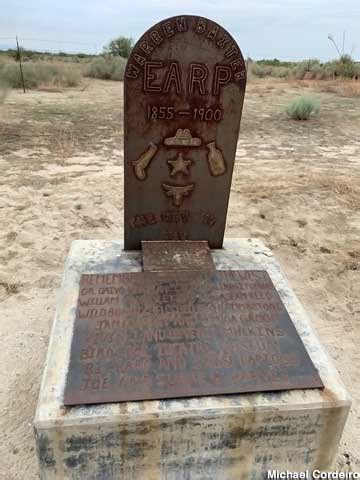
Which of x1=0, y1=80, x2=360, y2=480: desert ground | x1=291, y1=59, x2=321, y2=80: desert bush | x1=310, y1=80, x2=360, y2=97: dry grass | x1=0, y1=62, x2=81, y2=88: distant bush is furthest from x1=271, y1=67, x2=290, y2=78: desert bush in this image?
x1=0, y1=80, x2=360, y2=480: desert ground

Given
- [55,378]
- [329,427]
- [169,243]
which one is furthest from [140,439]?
[169,243]

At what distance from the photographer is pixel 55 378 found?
67.3 inches

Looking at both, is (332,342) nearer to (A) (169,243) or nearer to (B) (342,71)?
(A) (169,243)

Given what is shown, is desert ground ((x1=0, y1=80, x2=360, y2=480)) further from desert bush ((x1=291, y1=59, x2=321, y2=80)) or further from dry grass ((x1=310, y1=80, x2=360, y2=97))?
desert bush ((x1=291, y1=59, x2=321, y2=80))

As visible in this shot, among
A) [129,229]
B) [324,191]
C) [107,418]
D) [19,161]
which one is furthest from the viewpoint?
[19,161]

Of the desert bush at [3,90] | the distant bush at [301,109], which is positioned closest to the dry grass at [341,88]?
the distant bush at [301,109]

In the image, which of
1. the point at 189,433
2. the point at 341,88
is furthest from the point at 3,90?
the point at 189,433

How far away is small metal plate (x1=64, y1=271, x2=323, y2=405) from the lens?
1.69 meters

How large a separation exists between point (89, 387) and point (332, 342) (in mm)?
1768

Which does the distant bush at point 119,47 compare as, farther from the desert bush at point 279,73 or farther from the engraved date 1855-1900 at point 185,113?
the engraved date 1855-1900 at point 185,113

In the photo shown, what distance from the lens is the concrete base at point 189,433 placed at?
1587mm

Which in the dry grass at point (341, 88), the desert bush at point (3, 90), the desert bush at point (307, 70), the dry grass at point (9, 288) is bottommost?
the dry grass at point (9, 288)

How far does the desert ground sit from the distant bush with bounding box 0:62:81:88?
13.4 feet

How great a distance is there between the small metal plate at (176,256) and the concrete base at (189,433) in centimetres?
72
